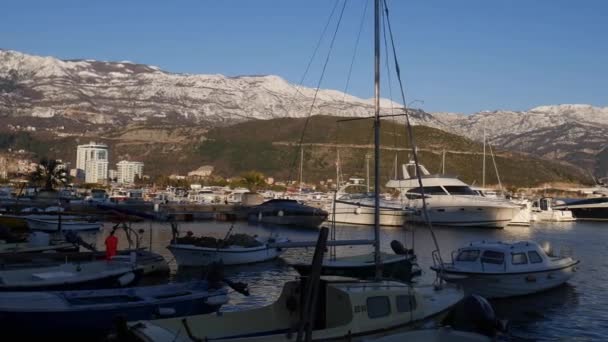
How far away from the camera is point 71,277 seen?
82.8 feet

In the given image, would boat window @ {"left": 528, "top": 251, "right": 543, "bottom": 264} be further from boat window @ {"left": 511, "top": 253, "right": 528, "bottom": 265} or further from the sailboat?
the sailboat

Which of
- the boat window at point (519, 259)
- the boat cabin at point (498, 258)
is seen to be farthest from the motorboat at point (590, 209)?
the boat window at point (519, 259)

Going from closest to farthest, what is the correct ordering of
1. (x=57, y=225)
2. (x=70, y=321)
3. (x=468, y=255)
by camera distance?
(x=70, y=321) < (x=468, y=255) < (x=57, y=225)

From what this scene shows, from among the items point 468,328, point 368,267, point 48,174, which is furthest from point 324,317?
point 48,174

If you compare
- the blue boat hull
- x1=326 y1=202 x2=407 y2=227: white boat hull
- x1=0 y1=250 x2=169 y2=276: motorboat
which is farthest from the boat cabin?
x1=326 y1=202 x2=407 y2=227: white boat hull

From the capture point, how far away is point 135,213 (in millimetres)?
40188

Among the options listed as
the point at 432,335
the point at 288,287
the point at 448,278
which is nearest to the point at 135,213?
the point at 448,278

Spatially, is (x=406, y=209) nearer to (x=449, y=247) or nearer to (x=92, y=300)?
(x=449, y=247)

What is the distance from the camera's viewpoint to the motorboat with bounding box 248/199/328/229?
260 ft

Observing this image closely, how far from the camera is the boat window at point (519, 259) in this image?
101 ft

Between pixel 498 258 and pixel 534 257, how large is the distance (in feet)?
7.38

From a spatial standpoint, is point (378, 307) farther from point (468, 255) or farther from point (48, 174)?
point (48, 174)

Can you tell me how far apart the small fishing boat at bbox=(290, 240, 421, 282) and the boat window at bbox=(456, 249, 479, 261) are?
2.38 m

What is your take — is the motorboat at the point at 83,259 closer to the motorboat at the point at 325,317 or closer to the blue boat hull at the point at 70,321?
the blue boat hull at the point at 70,321
